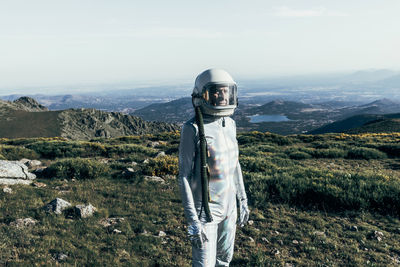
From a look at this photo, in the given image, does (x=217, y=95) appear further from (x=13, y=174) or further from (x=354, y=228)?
(x=13, y=174)

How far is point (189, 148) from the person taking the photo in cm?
281

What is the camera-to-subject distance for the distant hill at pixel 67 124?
2621 inches

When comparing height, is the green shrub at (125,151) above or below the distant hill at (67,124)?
above

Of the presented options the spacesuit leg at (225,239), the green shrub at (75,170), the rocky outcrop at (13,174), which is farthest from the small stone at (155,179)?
the spacesuit leg at (225,239)

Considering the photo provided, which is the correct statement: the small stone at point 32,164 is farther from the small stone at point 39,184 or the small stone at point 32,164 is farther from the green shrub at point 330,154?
the green shrub at point 330,154

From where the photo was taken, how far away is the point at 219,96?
9.29 feet

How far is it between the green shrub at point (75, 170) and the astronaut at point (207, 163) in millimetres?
7807

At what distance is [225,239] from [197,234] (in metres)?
0.66

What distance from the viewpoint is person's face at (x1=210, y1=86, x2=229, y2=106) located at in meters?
2.81

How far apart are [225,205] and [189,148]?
855mm

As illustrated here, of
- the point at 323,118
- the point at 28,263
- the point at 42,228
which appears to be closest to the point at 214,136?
the point at 28,263

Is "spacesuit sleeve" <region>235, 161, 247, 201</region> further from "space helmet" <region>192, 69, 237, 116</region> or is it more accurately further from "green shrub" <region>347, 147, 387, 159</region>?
"green shrub" <region>347, 147, 387, 159</region>

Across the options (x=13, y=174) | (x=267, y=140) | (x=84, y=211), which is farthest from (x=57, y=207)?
(x=267, y=140)

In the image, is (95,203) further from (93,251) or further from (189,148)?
(189,148)
